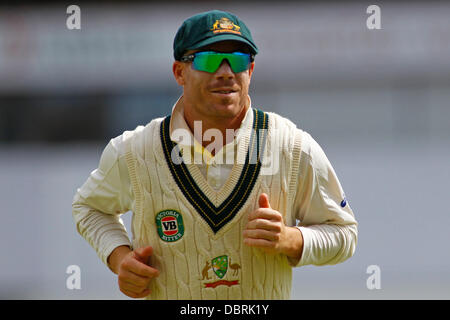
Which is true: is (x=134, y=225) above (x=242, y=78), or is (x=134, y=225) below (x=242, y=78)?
below

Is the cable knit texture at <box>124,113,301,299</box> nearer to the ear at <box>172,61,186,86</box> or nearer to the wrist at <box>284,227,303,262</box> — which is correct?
the wrist at <box>284,227,303,262</box>

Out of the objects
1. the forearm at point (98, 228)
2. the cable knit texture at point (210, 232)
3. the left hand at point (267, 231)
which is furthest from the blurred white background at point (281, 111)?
the left hand at point (267, 231)

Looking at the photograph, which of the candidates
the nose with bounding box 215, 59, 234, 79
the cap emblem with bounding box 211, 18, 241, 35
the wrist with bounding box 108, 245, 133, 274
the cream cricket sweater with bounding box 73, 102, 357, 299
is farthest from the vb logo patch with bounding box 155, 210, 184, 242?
the cap emblem with bounding box 211, 18, 241, 35

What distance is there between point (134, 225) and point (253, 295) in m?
0.43

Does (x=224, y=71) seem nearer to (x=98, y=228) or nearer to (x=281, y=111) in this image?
(x=98, y=228)

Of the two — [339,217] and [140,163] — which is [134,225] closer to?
[140,163]

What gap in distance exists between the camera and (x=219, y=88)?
2135mm

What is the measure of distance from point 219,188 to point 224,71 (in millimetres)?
351

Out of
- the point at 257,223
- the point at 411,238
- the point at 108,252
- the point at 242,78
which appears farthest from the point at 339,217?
the point at 411,238

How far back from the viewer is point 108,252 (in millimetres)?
2293

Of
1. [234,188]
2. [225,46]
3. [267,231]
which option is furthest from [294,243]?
[225,46]

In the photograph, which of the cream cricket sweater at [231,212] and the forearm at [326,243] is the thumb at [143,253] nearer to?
the cream cricket sweater at [231,212]
